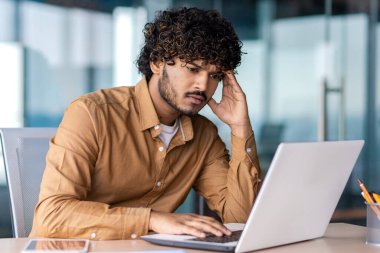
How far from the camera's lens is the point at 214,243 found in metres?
1.74

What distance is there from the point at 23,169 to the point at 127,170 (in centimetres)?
33

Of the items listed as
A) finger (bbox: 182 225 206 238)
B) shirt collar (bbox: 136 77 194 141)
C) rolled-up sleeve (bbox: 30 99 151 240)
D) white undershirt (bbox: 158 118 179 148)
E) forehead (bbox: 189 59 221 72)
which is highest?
forehead (bbox: 189 59 221 72)

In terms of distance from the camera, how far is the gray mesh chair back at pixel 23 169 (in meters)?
2.29

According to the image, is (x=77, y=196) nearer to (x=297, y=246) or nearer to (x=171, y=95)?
(x=171, y=95)

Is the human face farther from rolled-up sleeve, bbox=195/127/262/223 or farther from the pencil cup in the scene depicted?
the pencil cup

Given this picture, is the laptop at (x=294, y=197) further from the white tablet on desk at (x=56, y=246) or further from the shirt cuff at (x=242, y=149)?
the shirt cuff at (x=242, y=149)

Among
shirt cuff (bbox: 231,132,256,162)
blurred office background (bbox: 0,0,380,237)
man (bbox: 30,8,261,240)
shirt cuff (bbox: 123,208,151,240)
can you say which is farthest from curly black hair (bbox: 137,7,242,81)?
blurred office background (bbox: 0,0,380,237)

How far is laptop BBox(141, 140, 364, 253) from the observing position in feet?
5.40

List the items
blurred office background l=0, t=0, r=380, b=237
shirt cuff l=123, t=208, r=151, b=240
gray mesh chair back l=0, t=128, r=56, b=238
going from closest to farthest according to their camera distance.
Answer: shirt cuff l=123, t=208, r=151, b=240 → gray mesh chair back l=0, t=128, r=56, b=238 → blurred office background l=0, t=0, r=380, b=237

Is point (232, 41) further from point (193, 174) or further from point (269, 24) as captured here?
point (269, 24)

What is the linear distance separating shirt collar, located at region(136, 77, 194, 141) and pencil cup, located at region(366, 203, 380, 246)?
2.41ft

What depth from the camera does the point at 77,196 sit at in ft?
6.73

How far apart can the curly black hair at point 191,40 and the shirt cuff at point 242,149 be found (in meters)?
0.24

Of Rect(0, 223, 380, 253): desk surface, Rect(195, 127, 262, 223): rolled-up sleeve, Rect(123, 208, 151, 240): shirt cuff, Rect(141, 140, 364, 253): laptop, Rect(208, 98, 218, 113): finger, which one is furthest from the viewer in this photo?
Rect(208, 98, 218, 113): finger
